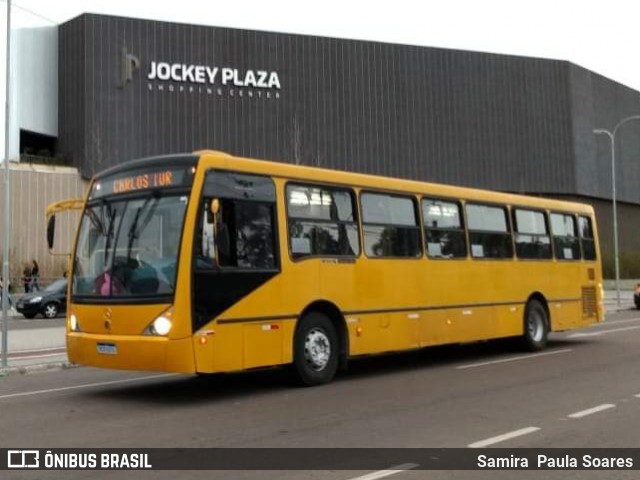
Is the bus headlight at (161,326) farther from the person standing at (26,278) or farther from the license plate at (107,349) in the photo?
the person standing at (26,278)

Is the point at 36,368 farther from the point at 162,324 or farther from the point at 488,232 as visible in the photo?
the point at 488,232

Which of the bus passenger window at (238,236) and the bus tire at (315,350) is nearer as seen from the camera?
the bus passenger window at (238,236)

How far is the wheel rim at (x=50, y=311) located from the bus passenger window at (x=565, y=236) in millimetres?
20172

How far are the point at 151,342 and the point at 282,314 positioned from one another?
195 cm

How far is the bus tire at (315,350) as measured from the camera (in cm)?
1070

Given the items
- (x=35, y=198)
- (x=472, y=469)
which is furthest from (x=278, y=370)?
(x=35, y=198)

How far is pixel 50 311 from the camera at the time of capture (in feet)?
97.1

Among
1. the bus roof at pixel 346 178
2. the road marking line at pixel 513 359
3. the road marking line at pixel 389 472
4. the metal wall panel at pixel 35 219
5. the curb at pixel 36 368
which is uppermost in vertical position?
the metal wall panel at pixel 35 219

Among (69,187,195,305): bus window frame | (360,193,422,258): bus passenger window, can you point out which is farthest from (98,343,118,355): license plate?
(360,193,422,258): bus passenger window

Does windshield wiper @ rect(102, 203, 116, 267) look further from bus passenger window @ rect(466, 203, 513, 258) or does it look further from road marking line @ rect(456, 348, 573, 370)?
bus passenger window @ rect(466, 203, 513, 258)

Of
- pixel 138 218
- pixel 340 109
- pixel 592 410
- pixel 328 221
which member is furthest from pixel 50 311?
pixel 340 109

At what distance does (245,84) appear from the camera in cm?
4900

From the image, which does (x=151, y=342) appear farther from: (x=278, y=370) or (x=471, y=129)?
(x=471, y=129)

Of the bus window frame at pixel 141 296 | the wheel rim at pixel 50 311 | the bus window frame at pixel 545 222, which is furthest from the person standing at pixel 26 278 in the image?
the bus window frame at pixel 141 296
